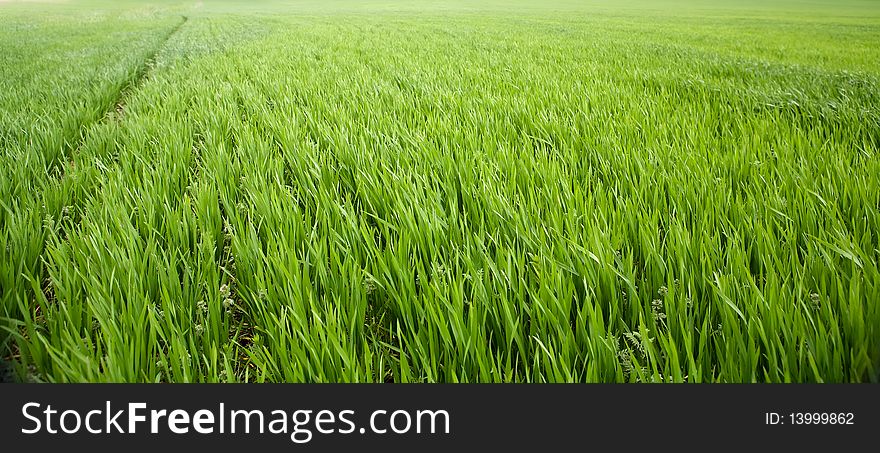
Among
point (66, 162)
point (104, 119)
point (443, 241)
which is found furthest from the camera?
point (104, 119)

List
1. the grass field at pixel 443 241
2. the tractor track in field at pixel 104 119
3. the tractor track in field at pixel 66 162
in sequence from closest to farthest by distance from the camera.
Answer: the grass field at pixel 443 241, the tractor track in field at pixel 66 162, the tractor track in field at pixel 104 119

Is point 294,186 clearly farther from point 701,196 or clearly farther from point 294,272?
point 701,196

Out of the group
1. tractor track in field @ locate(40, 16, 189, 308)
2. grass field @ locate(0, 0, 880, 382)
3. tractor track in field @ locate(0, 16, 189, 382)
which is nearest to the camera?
grass field @ locate(0, 0, 880, 382)

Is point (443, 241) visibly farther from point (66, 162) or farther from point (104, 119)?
point (104, 119)

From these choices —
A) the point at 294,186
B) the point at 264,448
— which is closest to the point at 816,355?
the point at 264,448

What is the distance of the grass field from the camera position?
1030 millimetres

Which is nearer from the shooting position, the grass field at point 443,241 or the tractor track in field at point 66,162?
the grass field at point 443,241

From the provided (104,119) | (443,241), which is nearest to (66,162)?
(104,119)

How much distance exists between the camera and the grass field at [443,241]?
103 cm

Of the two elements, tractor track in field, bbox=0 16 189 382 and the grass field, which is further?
tractor track in field, bbox=0 16 189 382

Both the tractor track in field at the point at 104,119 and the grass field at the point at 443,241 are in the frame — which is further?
the tractor track in field at the point at 104,119

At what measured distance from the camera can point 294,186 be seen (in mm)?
2213

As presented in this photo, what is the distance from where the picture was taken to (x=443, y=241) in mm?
1538

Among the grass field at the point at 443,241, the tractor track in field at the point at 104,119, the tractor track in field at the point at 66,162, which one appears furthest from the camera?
the tractor track in field at the point at 104,119
